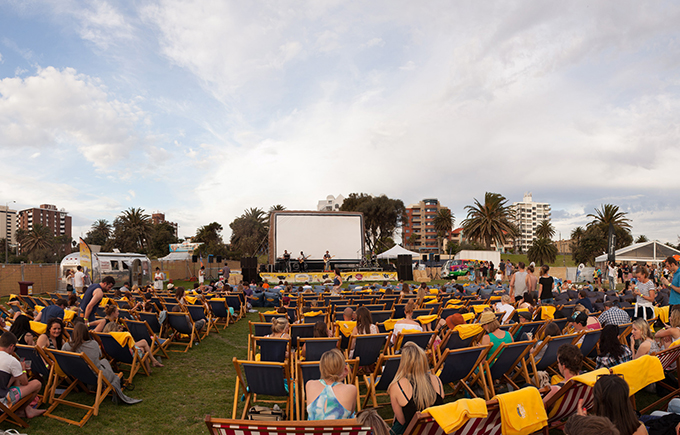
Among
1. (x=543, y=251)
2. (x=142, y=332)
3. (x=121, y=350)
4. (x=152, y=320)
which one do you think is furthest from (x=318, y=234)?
(x=543, y=251)

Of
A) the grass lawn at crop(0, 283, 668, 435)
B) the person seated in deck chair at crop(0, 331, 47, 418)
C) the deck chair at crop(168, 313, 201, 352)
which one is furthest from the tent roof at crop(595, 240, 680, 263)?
the person seated in deck chair at crop(0, 331, 47, 418)

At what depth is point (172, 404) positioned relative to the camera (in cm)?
410

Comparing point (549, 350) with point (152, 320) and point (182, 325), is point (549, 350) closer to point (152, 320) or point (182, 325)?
point (182, 325)

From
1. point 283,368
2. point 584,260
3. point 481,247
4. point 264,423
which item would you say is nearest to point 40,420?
point 283,368

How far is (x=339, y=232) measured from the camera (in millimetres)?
23484

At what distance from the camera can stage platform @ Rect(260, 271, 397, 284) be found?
20.3 meters

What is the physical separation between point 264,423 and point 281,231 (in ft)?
70.0

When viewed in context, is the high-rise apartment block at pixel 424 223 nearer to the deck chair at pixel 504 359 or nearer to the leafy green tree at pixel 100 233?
the leafy green tree at pixel 100 233

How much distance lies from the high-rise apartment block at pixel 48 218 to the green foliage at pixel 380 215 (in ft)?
443

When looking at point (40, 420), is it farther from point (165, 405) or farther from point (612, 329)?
point (612, 329)

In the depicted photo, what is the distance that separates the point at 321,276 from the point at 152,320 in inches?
573

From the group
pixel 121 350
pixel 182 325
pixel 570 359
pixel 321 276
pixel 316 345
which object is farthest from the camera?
pixel 321 276

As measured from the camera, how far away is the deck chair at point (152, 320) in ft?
20.2

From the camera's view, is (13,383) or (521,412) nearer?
(521,412)
